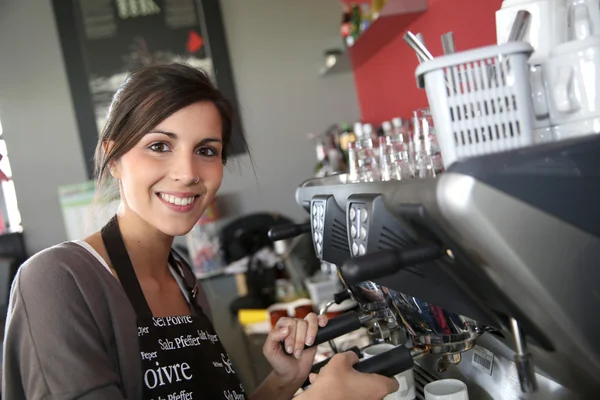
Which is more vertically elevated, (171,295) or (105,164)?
(105,164)

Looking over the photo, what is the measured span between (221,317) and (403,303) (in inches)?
61.7

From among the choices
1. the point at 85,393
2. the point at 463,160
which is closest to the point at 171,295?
the point at 85,393

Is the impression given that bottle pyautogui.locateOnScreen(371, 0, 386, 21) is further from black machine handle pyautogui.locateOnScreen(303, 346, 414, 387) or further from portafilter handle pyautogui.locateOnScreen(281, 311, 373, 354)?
black machine handle pyautogui.locateOnScreen(303, 346, 414, 387)

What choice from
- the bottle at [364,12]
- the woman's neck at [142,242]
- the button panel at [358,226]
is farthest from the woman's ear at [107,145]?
the bottle at [364,12]

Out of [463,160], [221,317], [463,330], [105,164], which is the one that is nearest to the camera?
[463,160]

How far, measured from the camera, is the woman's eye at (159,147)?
997mm

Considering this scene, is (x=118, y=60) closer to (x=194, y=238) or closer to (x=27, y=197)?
(x=27, y=197)

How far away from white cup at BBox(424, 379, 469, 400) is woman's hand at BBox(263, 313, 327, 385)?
0.20m

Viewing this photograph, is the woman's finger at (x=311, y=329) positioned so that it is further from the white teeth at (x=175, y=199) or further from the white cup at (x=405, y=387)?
the white teeth at (x=175, y=199)

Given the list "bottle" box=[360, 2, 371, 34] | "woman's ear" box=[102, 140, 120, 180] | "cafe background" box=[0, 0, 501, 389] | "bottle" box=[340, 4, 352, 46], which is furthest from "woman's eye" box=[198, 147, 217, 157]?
"cafe background" box=[0, 0, 501, 389]

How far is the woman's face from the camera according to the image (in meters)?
0.99

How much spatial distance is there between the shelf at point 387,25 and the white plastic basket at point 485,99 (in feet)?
3.95

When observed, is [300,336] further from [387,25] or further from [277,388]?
[387,25]

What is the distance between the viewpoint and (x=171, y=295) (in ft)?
3.69
